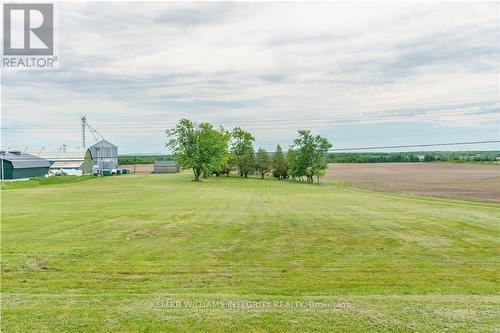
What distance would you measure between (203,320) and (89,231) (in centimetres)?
1302

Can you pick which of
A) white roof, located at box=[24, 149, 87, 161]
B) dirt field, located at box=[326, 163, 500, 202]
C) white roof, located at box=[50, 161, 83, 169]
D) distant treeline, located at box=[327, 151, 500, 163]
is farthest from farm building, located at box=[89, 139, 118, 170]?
distant treeline, located at box=[327, 151, 500, 163]

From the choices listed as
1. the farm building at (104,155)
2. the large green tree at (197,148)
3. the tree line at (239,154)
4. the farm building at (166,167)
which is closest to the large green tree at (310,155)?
the tree line at (239,154)

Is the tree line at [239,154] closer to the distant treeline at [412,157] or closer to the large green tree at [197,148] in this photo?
the large green tree at [197,148]

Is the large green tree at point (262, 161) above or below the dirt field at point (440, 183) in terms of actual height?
above

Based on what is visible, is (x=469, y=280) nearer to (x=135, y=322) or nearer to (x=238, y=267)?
(x=238, y=267)

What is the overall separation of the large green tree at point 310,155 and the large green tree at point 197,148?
63.3ft

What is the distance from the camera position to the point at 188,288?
35.2ft

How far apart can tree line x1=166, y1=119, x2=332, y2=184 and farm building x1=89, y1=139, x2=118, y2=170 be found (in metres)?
37.5

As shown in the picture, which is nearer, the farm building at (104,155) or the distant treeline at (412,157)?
the farm building at (104,155)

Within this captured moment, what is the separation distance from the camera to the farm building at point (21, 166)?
250 ft

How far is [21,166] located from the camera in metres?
79.9

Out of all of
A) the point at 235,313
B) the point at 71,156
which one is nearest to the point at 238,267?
the point at 235,313

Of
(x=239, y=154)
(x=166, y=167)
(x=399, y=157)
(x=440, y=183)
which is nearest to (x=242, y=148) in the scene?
(x=239, y=154)

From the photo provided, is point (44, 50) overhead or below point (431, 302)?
overhead
